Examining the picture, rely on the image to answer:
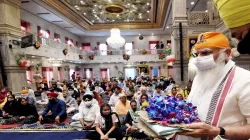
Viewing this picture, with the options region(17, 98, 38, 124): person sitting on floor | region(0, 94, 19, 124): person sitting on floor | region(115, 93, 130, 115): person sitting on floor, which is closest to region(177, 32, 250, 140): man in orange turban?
region(115, 93, 130, 115): person sitting on floor

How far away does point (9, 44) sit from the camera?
7844 millimetres

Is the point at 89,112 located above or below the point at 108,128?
above

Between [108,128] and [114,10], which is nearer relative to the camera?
[108,128]

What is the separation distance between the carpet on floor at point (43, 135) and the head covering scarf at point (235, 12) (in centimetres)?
398

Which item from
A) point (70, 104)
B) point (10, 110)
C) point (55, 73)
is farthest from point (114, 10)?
point (10, 110)

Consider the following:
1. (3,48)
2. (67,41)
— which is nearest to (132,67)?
(67,41)

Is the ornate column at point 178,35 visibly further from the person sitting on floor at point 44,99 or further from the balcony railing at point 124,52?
the balcony railing at point 124,52

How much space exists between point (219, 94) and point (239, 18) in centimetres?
42

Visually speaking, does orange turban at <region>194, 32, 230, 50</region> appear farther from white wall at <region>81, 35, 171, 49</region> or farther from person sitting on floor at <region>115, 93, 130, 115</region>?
white wall at <region>81, 35, 171, 49</region>

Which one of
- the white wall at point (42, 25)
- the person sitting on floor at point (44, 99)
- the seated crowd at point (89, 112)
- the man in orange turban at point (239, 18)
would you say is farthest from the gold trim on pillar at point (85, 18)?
the man in orange turban at point (239, 18)

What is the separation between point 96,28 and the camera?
17578 mm

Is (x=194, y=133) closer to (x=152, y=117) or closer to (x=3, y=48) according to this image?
(x=152, y=117)

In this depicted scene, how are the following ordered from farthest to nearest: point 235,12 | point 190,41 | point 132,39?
point 132,39 → point 190,41 → point 235,12

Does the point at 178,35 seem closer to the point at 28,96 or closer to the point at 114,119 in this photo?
the point at 114,119
